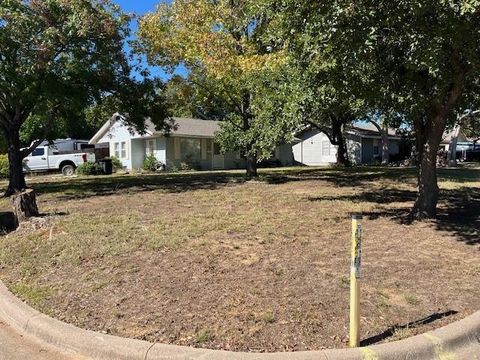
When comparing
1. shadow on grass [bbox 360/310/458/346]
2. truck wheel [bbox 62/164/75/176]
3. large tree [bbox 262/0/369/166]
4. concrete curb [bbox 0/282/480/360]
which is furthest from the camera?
truck wheel [bbox 62/164/75/176]

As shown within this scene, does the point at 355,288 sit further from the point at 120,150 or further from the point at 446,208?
the point at 120,150

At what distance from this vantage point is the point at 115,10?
15.5 metres

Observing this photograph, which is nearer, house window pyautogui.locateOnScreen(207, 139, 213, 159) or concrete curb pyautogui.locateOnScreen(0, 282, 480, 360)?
concrete curb pyautogui.locateOnScreen(0, 282, 480, 360)

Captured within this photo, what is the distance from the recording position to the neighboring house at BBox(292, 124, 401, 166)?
40.1 metres

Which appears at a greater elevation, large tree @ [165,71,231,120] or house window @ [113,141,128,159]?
large tree @ [165,71,231,120]

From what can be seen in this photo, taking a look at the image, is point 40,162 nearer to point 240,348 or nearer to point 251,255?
point 251,255

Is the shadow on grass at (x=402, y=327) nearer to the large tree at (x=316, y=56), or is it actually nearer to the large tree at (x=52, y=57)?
the large tree at (x=316, y=56)

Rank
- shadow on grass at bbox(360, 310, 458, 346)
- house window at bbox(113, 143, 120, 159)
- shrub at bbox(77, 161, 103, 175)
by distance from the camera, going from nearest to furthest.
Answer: shadow on grass at bbox(360, 310, 458, 346) < shrub at bbox(77, 161, 103, 175) < house window at bbox(113, 143, 120, 159)

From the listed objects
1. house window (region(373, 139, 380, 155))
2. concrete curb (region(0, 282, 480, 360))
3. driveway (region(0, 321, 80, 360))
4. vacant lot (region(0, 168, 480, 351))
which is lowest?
driveway (region(0, 321, 80, 360))

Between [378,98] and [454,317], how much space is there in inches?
224

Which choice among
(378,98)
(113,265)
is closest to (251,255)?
(113,265)

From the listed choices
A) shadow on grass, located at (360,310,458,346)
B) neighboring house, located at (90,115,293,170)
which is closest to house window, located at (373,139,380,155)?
neighboring house, located at (90,115,293,170)

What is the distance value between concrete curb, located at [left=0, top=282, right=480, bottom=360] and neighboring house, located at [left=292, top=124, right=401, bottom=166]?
35.6 metres

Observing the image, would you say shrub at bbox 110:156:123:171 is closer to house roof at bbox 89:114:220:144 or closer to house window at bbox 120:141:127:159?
house window at bbox 120:141:127:159
